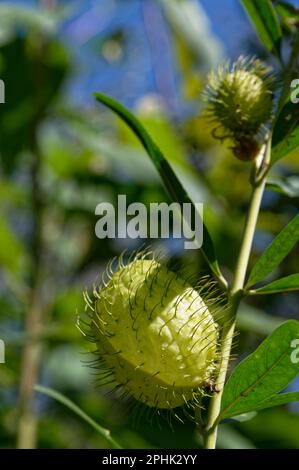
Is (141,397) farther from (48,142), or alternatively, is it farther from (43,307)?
(48,142)

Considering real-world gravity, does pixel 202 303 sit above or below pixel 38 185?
below

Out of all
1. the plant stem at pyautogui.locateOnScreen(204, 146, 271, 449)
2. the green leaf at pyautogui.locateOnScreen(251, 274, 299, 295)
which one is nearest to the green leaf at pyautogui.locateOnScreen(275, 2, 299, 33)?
the plant stem at pyautogui.locateOnScreen(204, 146, 271, 449)

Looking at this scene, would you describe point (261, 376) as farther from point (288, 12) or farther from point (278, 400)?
point (288, 12)

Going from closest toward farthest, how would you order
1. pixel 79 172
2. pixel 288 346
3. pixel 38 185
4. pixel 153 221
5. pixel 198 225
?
pixel 288 346, pixel 198 225, pixel 153 221, pixel 38 185, pixel 79 172

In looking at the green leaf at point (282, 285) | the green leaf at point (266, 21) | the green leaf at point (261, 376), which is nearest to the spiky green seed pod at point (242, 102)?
the green leaf at point (266, 21)

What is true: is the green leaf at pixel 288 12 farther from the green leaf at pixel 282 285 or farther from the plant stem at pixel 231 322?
the green leaf at pixel 282 285

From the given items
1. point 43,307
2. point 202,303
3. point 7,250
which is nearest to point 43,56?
point 7,250

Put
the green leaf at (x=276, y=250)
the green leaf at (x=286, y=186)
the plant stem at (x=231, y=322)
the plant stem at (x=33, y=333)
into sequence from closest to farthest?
the plant stem at (x=231, y=322)
the green leaf at (x=276, y=250)
the green leaf at (x=286, y=186)
the plant stem at (x=33, y=333)

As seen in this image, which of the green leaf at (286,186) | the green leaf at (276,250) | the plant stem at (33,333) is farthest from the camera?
the plant stem at (33,333)
